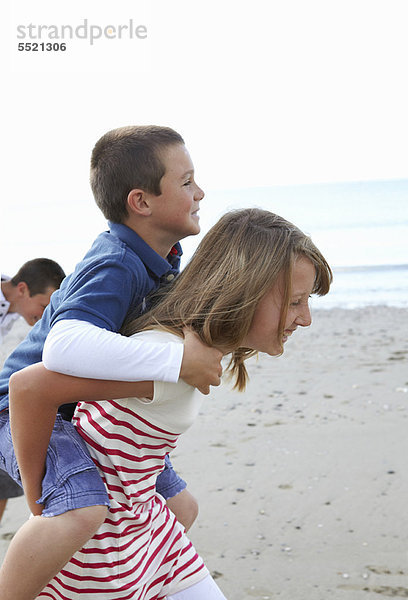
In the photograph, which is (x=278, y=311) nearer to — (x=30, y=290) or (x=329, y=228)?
(x=30, y=290)

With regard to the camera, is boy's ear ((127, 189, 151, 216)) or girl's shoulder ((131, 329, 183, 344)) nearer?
girl's shoulder ((131, 329, 183, 344))

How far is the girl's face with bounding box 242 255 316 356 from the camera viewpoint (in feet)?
6.31

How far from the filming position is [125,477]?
1.86 meters

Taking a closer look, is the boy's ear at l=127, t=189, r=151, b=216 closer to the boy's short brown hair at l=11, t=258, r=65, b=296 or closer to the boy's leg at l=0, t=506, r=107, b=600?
the boy's leg at l=0, t=506, r=107, b=600

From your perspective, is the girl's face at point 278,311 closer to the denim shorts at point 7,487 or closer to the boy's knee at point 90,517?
the boy's knee at point 90,517

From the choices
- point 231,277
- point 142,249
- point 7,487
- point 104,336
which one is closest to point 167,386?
point 104,336

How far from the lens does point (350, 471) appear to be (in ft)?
14.6

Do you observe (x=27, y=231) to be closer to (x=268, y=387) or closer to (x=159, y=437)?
(x=268, y=387)

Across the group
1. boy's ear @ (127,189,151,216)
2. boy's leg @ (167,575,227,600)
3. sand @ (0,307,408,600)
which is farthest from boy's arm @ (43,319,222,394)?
sand @ (0,307,408,600)

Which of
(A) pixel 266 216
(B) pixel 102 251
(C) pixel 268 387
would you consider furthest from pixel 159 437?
(C) pixel 268 387

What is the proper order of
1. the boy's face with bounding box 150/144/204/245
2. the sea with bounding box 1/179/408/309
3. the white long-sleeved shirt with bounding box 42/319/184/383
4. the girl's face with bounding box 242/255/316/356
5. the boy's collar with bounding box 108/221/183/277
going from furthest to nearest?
the sea with bounding box 1/179/408/309, the boy's face with bounding box 150/144/204/245, the boy's collar with bounding box 108/221/183/277, the girl's face with bounding box 242/255/316/356, the white long-sleeved shirt with bounding box 42/319/184/383

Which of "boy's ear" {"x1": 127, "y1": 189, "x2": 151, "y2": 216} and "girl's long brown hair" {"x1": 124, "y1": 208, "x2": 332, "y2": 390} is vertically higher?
"boy's ear" {"x1": 127, "y1": 189, "x2": 151, "y2": 216}

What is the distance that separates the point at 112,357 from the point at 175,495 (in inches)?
34.4

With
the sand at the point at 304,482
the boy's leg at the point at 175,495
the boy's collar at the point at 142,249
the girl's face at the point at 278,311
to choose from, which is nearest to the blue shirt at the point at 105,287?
the boy's collar at the point at 142,249
